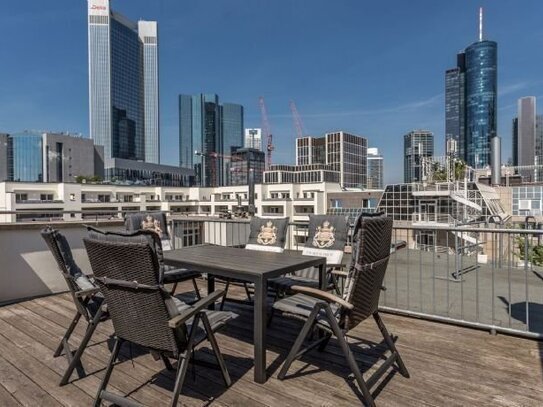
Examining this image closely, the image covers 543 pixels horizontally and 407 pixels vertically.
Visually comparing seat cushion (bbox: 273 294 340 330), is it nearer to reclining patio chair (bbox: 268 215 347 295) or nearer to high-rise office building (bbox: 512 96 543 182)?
reclining patio chair (bbox: 268 215 347 295)

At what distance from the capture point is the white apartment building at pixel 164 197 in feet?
145

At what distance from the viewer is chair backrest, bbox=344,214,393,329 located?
215 cm

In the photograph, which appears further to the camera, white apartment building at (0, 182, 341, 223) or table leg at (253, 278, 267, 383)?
white apartment building at (0, 182, 341, 223)

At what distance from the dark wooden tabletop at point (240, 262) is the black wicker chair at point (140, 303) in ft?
1.87

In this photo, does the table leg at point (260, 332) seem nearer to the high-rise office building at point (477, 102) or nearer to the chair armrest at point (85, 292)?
the chair armrest at point (85, 292)

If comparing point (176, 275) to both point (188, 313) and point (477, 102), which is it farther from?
point (477, 102)

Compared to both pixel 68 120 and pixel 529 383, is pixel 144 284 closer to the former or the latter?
pixel 529 383

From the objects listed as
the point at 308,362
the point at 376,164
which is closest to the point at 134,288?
the point at 308,362

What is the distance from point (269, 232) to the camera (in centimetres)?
406

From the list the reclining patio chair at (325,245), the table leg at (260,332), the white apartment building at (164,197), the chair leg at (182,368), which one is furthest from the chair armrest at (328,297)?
the white apartment building at (164,197)

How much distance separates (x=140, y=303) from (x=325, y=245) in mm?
2297

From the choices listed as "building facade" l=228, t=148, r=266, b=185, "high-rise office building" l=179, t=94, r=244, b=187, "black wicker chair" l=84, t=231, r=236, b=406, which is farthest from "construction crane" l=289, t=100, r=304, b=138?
"black wicker chair" l=84, t=231, r=236, b=406

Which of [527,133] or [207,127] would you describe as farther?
[207,127]

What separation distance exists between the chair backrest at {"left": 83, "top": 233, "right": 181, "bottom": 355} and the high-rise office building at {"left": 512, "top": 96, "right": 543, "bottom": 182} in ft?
458
